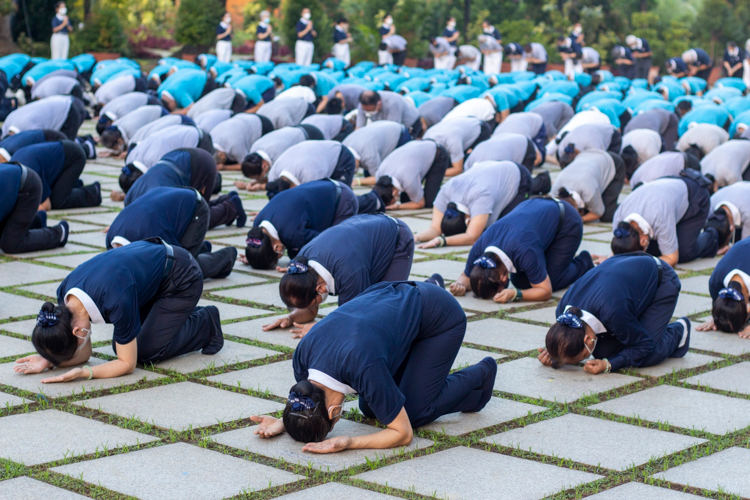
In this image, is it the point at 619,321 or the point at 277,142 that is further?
the point at 277,142

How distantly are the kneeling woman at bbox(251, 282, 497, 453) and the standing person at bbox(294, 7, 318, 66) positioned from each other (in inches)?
817

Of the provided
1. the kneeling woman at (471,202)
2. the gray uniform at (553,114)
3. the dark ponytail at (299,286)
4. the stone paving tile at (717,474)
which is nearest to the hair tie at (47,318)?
the dark ponytail at (299,286)

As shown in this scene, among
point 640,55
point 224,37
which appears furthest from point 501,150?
point 640,55

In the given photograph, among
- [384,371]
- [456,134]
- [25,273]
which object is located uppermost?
[456,134]

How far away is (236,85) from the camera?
15.2m

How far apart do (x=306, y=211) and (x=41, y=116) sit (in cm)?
537

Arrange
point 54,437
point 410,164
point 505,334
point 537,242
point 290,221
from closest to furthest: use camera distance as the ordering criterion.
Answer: point 54,437 → point 505,334 → point 537,242 → point 290,221 → point 410,164

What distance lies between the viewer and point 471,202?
303 inches

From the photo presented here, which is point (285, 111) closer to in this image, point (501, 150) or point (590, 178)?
point (501, 150)

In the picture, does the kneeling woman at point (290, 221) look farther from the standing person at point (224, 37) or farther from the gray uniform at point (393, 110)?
the standing person at point (224, 37)

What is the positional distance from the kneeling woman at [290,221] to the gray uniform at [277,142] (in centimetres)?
249

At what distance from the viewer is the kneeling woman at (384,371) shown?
3.59 meters

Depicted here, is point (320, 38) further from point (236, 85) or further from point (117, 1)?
point (236, 85)

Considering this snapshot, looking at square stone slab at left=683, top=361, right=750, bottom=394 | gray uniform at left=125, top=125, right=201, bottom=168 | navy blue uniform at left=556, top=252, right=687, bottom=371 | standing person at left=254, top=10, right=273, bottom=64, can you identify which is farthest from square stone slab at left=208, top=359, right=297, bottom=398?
standing person at left=254, top=10, right=273, bottom=64
